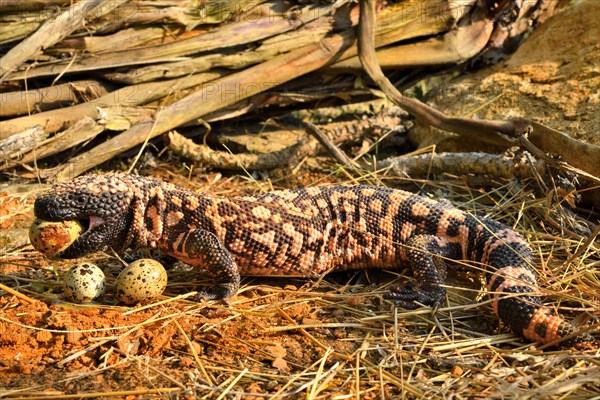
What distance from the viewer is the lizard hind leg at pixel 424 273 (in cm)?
342

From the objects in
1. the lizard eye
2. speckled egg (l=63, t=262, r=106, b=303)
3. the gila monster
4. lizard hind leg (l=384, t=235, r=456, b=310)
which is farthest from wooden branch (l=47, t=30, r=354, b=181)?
lizard hind leg (l=384, t=235, r=456, b=310)

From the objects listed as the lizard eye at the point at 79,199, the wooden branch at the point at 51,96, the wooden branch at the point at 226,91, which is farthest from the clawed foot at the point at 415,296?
the wooden branch at the point at 51,96

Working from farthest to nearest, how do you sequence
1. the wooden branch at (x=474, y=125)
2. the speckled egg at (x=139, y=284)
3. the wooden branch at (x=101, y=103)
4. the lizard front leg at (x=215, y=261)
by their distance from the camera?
the wooden branch at (x=101, y=103), the wooden branch at (x=474, y=125), the lizard front leg at (x=215, y=261), the speckled egg at (x=139, y=284)

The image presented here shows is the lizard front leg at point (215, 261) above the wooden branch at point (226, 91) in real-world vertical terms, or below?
below

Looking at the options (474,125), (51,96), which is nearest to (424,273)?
(474,125)

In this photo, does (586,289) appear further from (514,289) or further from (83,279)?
(83,279)

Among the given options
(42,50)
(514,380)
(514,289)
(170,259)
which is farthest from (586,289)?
(42,50)

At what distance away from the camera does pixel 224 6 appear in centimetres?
527

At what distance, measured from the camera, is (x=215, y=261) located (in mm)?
3510

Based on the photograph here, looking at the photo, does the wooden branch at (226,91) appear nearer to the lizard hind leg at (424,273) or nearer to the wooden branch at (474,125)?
the wooden branch at (474,125)

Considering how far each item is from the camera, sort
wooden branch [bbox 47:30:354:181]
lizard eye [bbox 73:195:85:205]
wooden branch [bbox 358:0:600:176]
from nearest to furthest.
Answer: lizard eye [bbox 73:195:85:205] → wooden branch [bbox 358:0:600:176] → wooden branch [bbox 47:30:354:181]

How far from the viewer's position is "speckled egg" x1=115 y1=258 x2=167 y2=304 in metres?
3.24

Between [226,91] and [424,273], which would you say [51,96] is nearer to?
[226,91]

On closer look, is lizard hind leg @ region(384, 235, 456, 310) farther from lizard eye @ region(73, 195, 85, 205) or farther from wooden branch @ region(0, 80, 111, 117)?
wooden branch @ region(0, 80, 111, 117)
